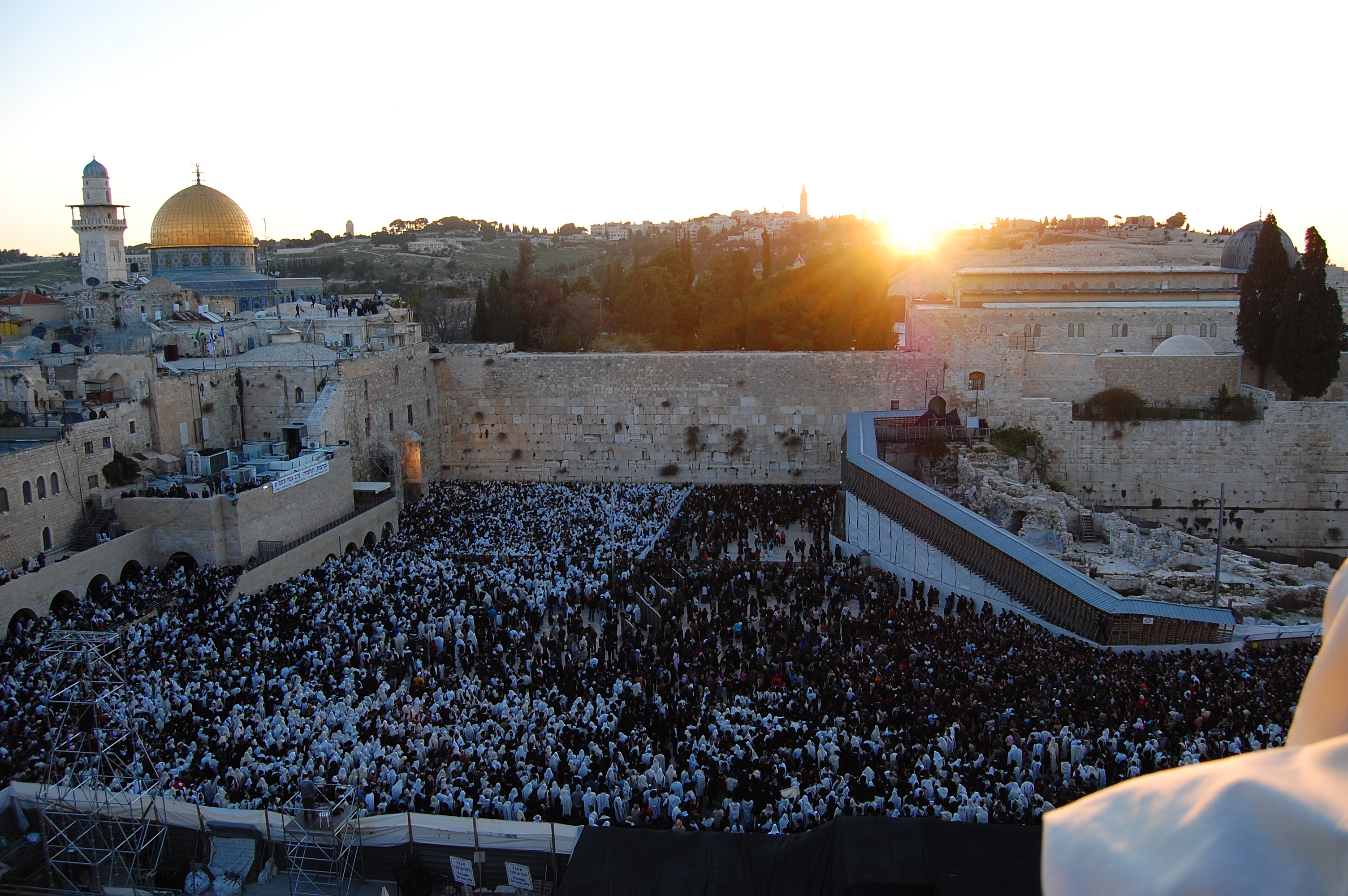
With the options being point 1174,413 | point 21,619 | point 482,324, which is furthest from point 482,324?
point 1174,413

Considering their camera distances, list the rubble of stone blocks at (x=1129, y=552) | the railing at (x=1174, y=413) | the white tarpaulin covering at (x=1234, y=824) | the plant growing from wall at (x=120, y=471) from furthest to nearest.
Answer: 1. the railing at (x=1174, y=413)
2. the plant growing from wall at (x=120, y=471)
3. the rubble of stone blocks at (x=1129, y=552)
4. the white tarpaulin covering at (x=1234, y=824)

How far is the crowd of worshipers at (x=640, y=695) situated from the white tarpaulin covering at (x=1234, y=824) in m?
8.57

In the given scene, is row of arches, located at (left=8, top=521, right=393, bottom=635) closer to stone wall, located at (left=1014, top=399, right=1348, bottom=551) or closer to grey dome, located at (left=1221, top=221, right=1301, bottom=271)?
stone wall, located at (left=1014, top=399, right=1348, bottom=551)

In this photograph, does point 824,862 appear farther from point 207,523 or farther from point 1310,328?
point 1310,328

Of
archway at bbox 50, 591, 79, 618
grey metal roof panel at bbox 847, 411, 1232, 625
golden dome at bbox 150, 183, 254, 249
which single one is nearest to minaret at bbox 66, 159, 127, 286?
golden dome at bbox 150, 183, 254, 249

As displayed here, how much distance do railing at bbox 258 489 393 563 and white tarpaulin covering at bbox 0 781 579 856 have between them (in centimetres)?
865

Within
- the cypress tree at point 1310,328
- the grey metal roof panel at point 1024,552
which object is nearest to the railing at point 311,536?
the grey metal roof panel at point 1024,552

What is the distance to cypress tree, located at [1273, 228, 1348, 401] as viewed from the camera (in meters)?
21.3

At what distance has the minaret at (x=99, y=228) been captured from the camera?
140ft

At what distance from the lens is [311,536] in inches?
774

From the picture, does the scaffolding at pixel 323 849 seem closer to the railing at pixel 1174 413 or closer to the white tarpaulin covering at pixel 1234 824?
the white tarpaulin covering at pixel 1234 824

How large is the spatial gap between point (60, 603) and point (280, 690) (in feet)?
20.9

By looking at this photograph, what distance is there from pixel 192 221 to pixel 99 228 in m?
8.52

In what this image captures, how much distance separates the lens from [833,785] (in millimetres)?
9766
